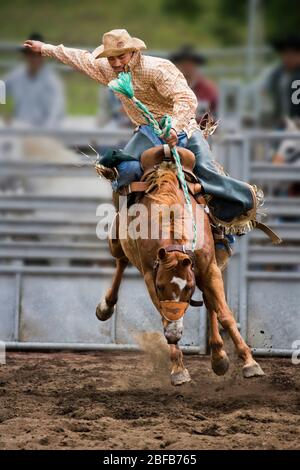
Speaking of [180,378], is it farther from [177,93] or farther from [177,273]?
[177,93]

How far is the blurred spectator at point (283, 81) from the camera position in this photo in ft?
33.9

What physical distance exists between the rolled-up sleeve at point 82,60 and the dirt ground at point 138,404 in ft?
6.55

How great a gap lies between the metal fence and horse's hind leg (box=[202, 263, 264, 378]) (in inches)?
68.2

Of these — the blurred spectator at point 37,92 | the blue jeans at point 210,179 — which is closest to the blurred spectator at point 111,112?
the blurred spectator at point 37,92

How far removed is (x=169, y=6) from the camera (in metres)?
27.8

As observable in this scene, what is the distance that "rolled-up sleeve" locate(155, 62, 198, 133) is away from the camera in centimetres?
664

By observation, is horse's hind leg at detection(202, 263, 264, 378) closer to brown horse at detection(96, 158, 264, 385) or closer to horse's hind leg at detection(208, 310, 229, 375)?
brown horse at detection(96, 158, 264, 385)

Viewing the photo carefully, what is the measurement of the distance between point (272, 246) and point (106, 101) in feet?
10.8

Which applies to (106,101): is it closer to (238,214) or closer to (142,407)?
(238,214)

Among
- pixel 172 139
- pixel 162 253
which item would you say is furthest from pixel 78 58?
pixel 162 253

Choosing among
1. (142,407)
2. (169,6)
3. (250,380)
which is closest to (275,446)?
(142,407)

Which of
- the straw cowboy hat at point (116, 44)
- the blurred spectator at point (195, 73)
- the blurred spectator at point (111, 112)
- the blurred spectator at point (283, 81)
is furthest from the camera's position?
the blurred spectator at point (195, 73)

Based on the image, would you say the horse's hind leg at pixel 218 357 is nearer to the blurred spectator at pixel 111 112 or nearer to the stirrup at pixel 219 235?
the stirrup at pixel 219 235

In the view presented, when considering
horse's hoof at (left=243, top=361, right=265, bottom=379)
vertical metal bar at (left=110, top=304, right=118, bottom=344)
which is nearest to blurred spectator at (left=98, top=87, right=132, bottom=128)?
vertical metal bar at (left=110, top=304, right=118, bottom=344)
